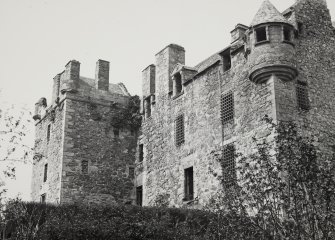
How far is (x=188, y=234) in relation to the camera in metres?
16.2

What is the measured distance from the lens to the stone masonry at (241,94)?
59.6 feet

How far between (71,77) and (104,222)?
12379 millimetres

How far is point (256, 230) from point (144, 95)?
17534mm

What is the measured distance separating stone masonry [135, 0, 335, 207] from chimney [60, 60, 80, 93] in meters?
4.89

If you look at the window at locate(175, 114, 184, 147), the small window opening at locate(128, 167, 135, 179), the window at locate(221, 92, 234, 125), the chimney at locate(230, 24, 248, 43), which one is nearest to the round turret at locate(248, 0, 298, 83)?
the window at locate(221, 92, 234, 125)

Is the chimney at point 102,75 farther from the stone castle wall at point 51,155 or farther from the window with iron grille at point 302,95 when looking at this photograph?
the window with iron grille at point 302,95

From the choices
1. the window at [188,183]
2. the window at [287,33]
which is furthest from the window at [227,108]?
the window at [287,33]

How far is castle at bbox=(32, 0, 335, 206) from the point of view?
18.3m

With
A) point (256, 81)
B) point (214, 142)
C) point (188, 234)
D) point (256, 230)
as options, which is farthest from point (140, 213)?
point (256, 230)

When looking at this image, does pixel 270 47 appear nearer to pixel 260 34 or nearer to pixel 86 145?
pixel 260 34

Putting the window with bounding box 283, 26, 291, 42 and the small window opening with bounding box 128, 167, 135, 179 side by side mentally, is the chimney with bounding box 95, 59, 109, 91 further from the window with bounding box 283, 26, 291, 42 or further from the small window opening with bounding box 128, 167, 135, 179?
the window with bounding box 283, 26, 291, 42

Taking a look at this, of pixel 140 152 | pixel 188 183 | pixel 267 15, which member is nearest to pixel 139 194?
pixel 140 152

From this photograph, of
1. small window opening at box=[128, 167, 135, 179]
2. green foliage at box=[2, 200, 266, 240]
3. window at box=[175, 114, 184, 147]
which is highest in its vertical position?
window at box=[175, 114, 184, 147]

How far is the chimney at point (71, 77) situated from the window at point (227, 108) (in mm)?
9463
